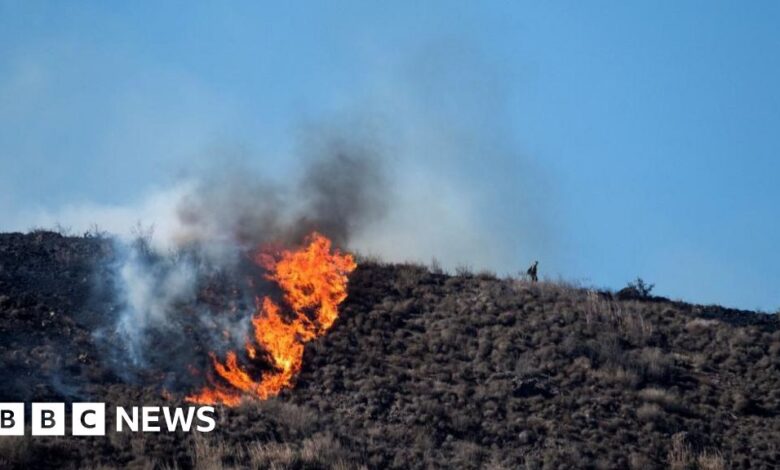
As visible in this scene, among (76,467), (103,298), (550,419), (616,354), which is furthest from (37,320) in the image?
(616,354)

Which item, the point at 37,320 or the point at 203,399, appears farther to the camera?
the point at 37,320

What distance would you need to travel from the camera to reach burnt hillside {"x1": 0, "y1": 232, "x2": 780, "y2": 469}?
2716 cm

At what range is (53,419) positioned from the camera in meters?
26.8

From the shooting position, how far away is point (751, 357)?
3456 cm

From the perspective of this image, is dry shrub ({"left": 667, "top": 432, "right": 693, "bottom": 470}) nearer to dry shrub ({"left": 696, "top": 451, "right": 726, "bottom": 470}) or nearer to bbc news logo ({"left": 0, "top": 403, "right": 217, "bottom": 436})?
dry shrub ({"left": 696, "top": 451, "right": 726, "bottom": 470})

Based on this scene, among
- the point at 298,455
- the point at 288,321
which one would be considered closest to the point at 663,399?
the point at 298,455

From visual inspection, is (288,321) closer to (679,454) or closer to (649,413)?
(649,413)

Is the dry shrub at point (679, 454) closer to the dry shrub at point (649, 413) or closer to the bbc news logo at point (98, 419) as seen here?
the dry shrub at point (649, 413)

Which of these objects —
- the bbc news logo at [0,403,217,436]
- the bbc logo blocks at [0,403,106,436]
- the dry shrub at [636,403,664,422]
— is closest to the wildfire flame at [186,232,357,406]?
the bbc news logo at [0,403,217,436]

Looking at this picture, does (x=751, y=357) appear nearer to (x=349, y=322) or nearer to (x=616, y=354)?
(x=616, y=354)

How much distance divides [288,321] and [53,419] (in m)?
9.17

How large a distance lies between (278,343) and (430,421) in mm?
5733

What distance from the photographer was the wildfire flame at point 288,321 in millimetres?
30953

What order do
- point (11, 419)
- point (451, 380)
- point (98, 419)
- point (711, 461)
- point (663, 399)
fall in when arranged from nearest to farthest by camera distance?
point (11, 419) < point (98, 419) < point (711, 461) < point (663, 399) < point (451, 380)
